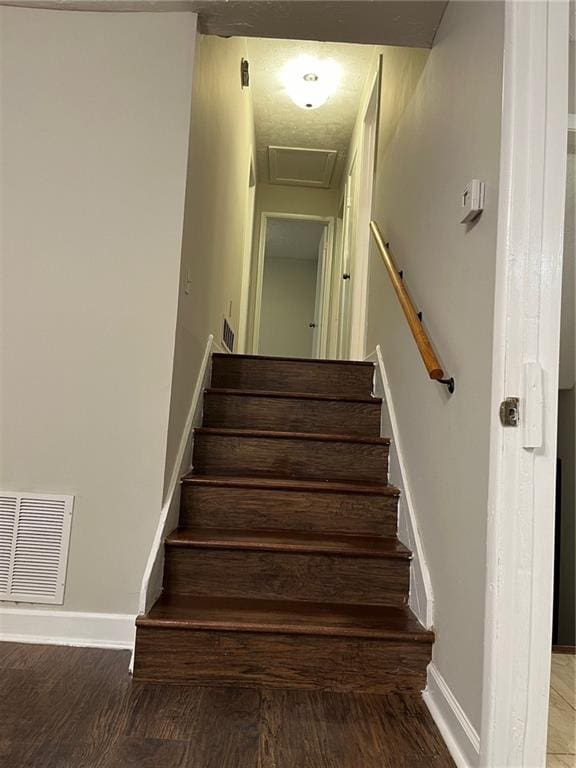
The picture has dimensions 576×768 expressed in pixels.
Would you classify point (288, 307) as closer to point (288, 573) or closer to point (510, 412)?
point (288, 573)

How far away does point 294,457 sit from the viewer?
2.62 m

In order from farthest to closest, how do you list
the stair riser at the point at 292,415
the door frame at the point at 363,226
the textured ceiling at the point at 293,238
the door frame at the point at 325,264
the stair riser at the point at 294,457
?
the textured ceiling at the point at 293,238, the door frame at the point at 325,264, the door frame at the point at 363,226, the stair riser at the point at 292,415, the stair riser at the point at 294,457

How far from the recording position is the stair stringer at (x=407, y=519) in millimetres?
1838

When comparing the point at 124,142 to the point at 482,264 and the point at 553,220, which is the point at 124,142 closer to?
the point at 482,264

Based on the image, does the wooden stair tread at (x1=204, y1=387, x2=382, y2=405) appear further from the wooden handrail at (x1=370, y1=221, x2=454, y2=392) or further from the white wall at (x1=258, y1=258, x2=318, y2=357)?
the white wall at (x1=258, y1=258, x2=318, y2=357)

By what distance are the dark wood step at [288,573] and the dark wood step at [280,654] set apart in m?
0.28

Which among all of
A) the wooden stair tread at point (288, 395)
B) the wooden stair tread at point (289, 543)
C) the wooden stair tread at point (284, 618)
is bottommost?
the wooden stair tread at point (284, 618)

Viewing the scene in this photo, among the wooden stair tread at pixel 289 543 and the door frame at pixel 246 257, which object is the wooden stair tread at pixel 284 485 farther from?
the door frame at pixel 246 257

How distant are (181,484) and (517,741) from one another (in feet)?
4.77

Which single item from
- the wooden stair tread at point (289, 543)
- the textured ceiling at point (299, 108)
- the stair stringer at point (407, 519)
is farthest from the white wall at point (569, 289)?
the textured ceiling at point (299, 108)

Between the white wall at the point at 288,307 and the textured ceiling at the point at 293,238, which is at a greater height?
the textured ceiling at the point at 293,238

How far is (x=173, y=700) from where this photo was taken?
5.28 feet

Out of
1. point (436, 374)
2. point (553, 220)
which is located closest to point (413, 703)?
point (436, 374)

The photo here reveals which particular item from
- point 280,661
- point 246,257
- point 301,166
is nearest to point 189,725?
point 280,661
